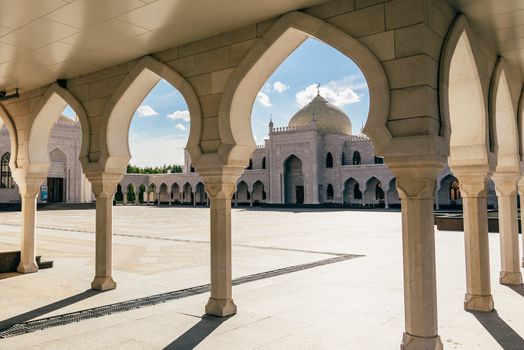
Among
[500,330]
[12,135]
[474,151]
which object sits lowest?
[500,330]

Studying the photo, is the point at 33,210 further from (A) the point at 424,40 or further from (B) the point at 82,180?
(B) the point at 82,180

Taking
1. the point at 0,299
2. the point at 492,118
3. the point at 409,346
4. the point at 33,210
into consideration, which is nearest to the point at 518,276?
the point at 492,118

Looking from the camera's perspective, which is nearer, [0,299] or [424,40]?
[424,40]

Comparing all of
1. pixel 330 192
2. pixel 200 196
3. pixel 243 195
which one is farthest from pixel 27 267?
pixel 200 196

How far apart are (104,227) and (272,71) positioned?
3672 mm

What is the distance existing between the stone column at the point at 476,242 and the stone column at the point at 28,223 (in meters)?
7.43

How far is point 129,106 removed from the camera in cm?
695

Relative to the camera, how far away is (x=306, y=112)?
4400 centimetres

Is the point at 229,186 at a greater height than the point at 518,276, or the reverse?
the point at 229,186

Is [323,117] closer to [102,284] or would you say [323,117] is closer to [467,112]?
[467,112]

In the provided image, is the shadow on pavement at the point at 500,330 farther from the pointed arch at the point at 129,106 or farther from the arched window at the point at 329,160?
the arched window at the point at 329,160

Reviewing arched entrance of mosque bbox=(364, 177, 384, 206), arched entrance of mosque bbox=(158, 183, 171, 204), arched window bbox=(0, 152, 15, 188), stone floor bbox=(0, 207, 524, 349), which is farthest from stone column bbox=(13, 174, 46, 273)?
arched entrance of mosque bbox=(158, 183, 171, 204)

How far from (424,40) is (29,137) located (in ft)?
24.1

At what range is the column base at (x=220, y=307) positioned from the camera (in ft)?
17.5
